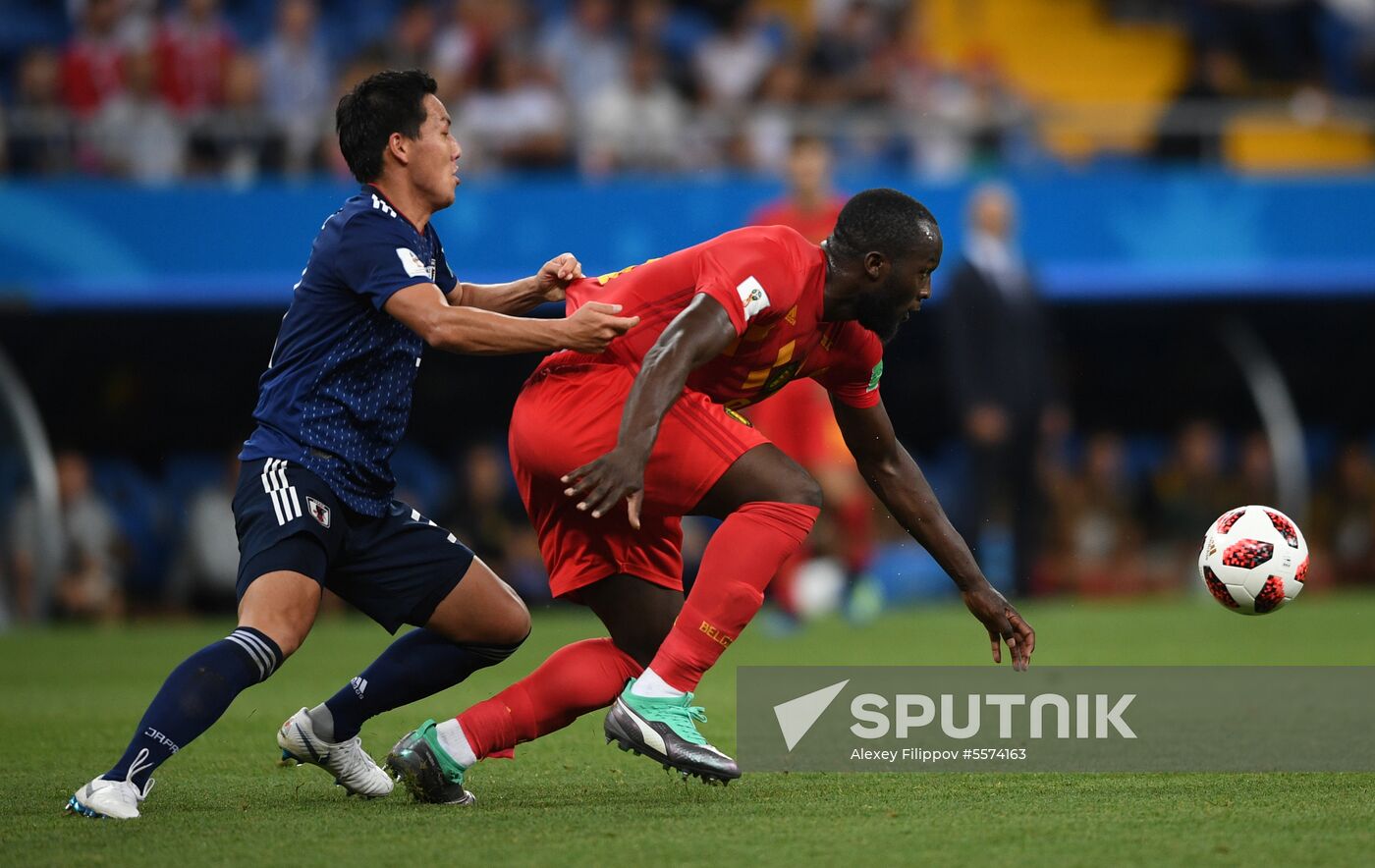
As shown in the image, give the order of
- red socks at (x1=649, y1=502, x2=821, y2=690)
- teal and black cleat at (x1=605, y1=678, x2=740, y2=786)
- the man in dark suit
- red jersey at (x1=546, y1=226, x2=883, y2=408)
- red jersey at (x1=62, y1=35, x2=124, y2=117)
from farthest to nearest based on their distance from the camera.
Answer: red jersey at (x1=62, y1=35, x2=124, y2=117) < the man in dark suit < red jersey at (x1=546, y1=226, x2=883, y2=408) < red socks at (x1=649, y1=502, x2=821, y2=690) < teal and black cleat at (x1=605, y1=678, x2=740, y2=786)

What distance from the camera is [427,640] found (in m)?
5.23

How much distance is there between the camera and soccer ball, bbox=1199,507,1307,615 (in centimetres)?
604

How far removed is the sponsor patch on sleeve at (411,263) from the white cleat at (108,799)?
147 cm

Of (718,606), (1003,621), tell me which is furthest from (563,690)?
(1003,621)

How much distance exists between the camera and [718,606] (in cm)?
474

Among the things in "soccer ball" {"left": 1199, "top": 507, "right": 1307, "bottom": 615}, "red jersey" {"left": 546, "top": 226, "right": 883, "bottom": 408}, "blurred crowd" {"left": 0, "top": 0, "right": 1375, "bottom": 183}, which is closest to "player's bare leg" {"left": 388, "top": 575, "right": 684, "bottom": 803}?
"red jersey" {"left": 546, "top": 226, "right": 883, "bottom": 408}

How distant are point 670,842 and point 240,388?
1153 centimetres

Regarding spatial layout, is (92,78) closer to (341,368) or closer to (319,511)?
(341,368)

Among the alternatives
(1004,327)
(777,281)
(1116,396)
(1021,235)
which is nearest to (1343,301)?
(1116,396)

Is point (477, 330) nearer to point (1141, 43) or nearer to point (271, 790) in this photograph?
point (271, 790)

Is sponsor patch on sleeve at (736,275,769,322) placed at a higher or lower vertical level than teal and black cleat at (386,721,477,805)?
higher

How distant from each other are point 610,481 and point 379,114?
1309 mm

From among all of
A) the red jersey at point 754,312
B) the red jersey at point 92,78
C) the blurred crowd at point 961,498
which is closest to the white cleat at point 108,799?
the red jersey at point 754,312

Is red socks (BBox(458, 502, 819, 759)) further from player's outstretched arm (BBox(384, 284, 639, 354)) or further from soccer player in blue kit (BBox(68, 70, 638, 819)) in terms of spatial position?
player's outstretched arm (BBox(384, 284, 639, 354))
